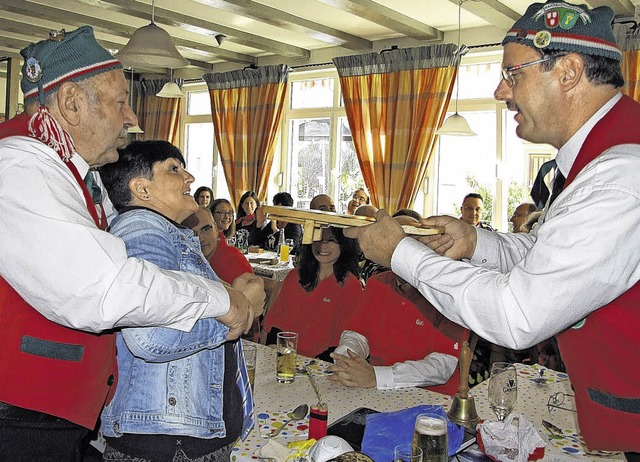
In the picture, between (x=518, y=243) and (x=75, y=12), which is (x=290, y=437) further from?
(x=75, y=12)

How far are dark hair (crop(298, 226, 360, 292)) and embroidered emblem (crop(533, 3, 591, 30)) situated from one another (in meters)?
2.09

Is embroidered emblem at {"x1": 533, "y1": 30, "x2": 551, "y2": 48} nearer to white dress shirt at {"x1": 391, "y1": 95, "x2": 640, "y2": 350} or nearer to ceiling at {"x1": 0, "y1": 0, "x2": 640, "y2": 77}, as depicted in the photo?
white dress shirt at {"x1": 391, "y1": 95, "x2": 640, "y2": 350}

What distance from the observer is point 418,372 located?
252cm

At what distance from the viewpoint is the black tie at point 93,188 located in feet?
5.64

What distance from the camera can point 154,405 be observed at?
1594 mm

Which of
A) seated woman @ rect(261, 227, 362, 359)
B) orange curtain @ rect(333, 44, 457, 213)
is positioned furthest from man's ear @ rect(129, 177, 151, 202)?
orange curtain @ rect(333, 44, 457, 213)

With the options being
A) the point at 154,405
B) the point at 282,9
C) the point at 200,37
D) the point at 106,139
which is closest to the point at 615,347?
the point at 154,405

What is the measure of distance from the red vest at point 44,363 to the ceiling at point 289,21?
16.9 ft

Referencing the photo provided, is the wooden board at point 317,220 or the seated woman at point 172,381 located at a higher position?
the wooden board at point 317,220

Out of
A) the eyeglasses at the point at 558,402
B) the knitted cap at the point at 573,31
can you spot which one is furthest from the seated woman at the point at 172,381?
the eyeglasses at the point at 558,402

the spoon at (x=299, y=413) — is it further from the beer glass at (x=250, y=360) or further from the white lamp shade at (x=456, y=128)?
the white lamp shade at (x=456, y=128)

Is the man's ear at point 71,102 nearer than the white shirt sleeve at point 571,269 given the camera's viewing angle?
No

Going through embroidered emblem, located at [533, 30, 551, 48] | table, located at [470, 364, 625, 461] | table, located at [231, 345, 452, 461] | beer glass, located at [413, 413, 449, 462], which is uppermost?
embroidered emblem, located at [533, 30, 551, 48]

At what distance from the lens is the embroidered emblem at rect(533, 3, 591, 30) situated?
5.04 feet
